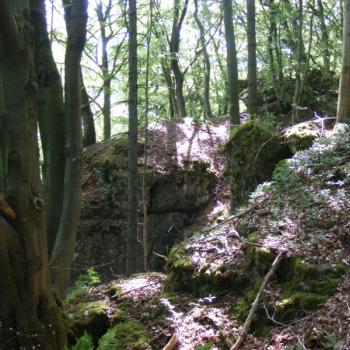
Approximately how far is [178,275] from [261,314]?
1345 mm

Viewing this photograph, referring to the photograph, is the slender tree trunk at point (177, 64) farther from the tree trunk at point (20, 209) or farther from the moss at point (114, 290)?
the tree trunk at point (20, 209)

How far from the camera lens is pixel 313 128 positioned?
7.67 meters

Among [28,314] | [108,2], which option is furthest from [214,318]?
[108,2]

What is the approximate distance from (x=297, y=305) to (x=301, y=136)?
12.9 feet

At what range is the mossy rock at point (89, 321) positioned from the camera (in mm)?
4887

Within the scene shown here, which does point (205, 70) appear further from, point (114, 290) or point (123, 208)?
point (114, 290)

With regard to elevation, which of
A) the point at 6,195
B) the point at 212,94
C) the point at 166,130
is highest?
the point at 212,94

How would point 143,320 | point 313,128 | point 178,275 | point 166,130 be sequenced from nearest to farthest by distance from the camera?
point 143,320 → point 178,275 → point 313,128 → point 166,130

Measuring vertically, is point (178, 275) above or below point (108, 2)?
below

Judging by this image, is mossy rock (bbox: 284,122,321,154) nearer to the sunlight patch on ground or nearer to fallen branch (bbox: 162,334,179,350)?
the sunlight patch on ground

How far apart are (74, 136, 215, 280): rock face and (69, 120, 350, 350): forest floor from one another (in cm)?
461

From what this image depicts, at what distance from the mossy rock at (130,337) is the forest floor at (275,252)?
0.08m

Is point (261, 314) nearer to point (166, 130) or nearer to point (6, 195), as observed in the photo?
point (6, 195)

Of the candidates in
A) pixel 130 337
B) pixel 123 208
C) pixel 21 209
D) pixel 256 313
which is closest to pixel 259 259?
pixel 256 313
